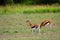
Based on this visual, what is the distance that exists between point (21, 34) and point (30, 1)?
2031 cm

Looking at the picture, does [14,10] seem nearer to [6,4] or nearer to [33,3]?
[6,4]

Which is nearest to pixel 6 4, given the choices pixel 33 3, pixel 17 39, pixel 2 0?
pixel 2 0

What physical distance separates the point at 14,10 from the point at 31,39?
43.0 feet

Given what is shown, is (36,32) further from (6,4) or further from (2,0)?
(2,0)

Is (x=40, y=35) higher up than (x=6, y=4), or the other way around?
(x=40, y=35)

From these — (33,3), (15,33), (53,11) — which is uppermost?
(15,33)

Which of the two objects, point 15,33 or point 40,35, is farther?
point 15,33

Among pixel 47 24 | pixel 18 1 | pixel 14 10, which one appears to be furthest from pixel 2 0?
pixel 47 24

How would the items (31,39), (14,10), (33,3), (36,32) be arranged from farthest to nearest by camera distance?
1. (33,3)
2. (14,10)
3. (36,32)
4. (31,39)

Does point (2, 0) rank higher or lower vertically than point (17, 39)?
lower

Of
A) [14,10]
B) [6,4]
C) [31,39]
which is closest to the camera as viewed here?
[31,39]

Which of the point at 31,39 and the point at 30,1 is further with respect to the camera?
the point at 30,1

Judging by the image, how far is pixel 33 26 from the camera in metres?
10.8

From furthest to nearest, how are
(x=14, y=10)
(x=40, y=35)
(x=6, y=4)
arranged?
(x=6, y=4)
(x=14, y=10)
(x=40, y=35)
